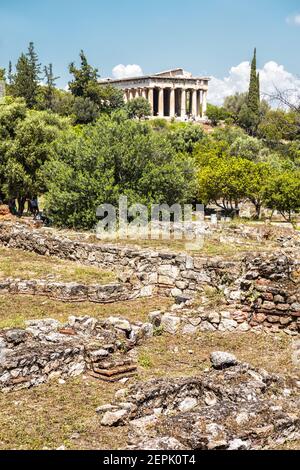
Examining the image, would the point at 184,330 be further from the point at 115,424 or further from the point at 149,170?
the point at 149,170

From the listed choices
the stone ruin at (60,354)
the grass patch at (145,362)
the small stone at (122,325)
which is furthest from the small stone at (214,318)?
the grass patch at (145,362)

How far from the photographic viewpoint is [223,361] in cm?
828

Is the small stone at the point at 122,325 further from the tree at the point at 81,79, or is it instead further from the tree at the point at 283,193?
the tree at the point at 81,79

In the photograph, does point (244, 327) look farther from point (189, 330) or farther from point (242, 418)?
point (242, 418)

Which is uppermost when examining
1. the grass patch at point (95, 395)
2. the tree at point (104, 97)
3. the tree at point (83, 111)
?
the tree at point (104, 97)

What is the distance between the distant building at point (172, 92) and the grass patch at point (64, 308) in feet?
300

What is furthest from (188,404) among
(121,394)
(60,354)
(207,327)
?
(207,327)

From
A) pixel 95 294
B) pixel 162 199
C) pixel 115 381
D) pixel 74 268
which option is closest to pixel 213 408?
pixel 115 381

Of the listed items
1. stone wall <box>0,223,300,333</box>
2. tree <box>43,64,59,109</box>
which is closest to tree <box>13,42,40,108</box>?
tree <box>43,64,59,109</box>

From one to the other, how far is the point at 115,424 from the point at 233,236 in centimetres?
1469

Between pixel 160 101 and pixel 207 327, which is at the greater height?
pixel 160 101

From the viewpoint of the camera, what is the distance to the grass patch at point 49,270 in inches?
555
